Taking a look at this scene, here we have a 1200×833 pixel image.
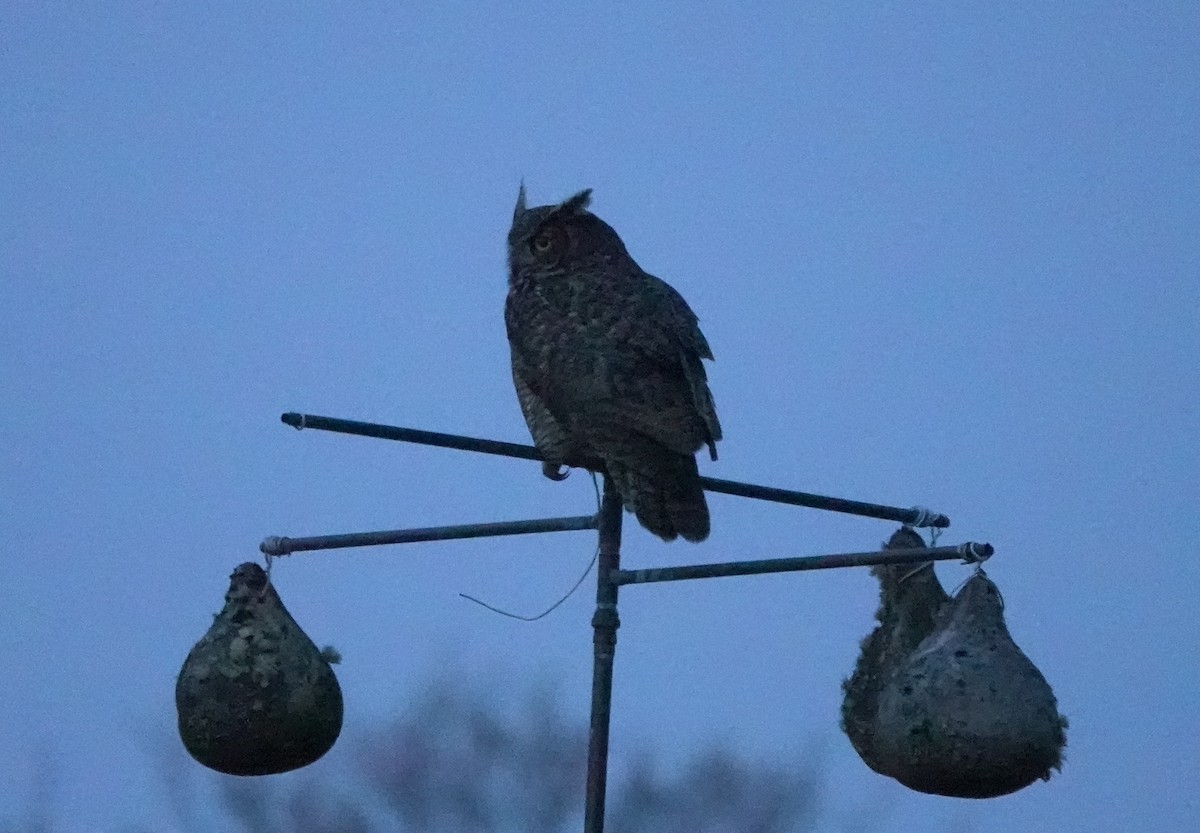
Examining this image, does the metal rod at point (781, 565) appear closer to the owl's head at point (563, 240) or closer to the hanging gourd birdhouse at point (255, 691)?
the hanging gourd birdhouse at point (255, 691)

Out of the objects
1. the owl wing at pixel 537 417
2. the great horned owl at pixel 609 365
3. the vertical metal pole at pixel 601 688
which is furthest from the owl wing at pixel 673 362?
the vertical metal pole at pixel 601 688

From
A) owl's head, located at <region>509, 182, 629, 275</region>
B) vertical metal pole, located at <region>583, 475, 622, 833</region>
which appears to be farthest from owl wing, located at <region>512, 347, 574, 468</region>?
vertical metal pole, located at <region>583, 475, 622, 833</region>

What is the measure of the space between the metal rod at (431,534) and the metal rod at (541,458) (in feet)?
0.61

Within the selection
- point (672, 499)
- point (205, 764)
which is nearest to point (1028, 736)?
point (672, 499)

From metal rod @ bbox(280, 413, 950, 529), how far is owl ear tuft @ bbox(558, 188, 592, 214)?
1960 millimetres

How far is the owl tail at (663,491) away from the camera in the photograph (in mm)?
4578

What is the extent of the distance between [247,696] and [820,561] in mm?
1539

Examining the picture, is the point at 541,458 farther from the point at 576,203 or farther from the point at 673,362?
the point at 576,203

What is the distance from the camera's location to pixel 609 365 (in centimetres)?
522

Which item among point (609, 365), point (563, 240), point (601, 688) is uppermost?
point (563, 240)

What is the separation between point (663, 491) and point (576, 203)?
2008 millimetres

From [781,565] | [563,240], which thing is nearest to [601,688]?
[781,565]

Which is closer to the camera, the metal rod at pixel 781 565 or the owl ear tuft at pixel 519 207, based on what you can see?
the metal rod at pixel 781 565

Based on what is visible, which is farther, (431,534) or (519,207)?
(519,207)
